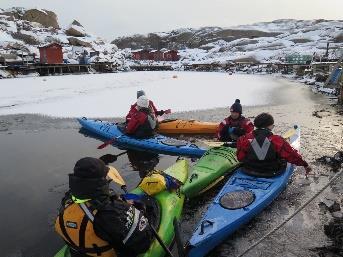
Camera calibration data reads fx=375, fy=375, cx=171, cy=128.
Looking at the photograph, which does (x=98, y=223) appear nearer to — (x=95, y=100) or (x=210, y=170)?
(x=210, y=170)

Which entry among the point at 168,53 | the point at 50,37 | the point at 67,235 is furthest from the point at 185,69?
the point at 67,235

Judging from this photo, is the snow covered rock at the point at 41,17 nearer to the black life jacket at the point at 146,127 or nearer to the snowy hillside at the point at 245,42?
the snowy hillside at the point at 245,42

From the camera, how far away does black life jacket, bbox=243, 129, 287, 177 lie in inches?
222

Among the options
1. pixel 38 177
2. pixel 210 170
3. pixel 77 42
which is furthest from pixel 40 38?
pixel 210 170

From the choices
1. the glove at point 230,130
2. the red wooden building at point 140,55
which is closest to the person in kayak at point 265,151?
the glove at point 230,130

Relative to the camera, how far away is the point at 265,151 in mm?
5684

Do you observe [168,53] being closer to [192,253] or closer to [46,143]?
[46,143]

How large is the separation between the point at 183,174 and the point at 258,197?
1325 millimetres

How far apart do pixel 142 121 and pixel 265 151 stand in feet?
14.0

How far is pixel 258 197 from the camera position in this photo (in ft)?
16.9

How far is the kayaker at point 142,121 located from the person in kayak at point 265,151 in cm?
381

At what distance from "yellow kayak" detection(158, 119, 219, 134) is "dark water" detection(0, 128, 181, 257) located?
5.76 ft

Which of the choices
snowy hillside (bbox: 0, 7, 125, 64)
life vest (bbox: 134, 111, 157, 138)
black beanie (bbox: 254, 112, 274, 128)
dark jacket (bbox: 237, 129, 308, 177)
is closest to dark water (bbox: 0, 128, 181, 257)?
life vest (bbox: 134, 111, 157, 138)

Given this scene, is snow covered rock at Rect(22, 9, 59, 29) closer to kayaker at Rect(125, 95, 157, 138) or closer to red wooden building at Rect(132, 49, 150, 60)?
red wooden building at Rect(132, 49, 150, 60)
